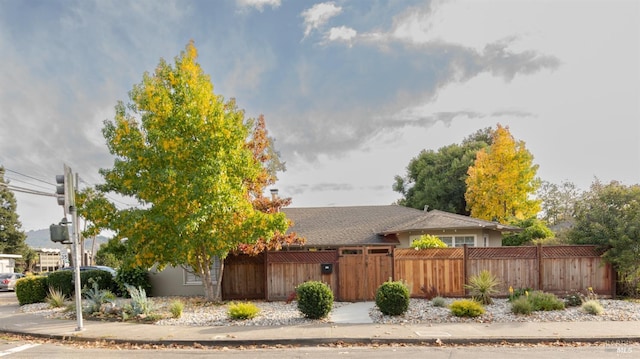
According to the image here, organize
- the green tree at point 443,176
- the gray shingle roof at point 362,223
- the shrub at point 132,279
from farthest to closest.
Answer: the green tree at point 443,176, the gray shingle roof at point 362,223, the shrub at point 132,279

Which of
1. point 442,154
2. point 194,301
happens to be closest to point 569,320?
point 194,301

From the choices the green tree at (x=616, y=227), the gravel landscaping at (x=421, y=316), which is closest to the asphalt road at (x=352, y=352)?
the gravel landscaping at (x=421, y=316)

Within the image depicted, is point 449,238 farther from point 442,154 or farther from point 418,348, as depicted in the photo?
point 442,154

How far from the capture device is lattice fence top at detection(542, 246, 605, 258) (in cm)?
1465

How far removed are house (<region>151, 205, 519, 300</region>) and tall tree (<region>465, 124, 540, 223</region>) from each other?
1150 centimetres

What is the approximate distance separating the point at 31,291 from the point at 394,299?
14052 millimetres

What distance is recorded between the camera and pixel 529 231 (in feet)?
74.6

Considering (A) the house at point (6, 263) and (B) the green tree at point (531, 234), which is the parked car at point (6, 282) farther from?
(B) the green tree at point (531, 234)

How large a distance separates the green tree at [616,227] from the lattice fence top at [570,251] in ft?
0.84

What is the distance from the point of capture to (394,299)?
11734 millimetres

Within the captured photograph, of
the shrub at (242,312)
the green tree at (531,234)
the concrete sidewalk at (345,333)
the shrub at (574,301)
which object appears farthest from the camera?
the green tree at (531,234)

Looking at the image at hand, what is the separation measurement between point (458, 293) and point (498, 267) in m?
1.63

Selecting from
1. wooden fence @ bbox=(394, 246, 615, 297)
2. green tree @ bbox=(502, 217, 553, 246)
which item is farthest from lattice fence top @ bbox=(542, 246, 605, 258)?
green tree @ bbox=(502, 217, 553, 246)

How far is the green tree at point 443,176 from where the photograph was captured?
132 feet
